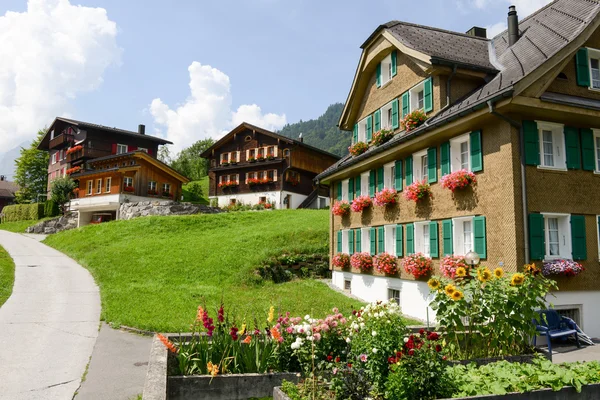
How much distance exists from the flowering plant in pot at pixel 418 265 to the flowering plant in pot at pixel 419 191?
176cm

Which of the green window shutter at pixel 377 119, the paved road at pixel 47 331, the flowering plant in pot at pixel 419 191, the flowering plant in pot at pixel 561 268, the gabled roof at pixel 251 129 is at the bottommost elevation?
the paved road at pixel 47 331

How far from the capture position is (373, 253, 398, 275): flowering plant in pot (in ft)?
52.6

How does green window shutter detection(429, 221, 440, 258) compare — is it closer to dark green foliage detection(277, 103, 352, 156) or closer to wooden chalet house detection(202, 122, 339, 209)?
wooden chalet house detection(202, 122, 339, 209)

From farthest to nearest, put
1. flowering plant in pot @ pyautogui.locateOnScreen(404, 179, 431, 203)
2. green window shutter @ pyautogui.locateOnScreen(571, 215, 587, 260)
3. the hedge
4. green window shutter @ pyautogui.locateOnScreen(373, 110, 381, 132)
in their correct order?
the hedge → green window shutter @ pyautogui.locateOnScreen(373, 110, 381, 132) → flowering plant in pot @ pyautogui.locateOnScreen(404, 179, 431, 203) → green window shutter @ pyautogui.locateOnScreen(571, 215, 587, 260)

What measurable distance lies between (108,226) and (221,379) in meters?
27.5

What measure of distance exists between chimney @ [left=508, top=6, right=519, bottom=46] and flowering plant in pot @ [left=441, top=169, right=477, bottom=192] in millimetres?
5781

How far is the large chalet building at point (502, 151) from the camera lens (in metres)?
11.2

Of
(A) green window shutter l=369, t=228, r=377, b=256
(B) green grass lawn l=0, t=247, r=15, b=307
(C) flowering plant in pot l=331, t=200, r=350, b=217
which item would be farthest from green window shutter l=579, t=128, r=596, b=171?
(B) green grass lawn l=0, t=247, r=15, b=307

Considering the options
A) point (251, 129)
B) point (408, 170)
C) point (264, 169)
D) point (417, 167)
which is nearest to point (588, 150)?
point (417, 167)

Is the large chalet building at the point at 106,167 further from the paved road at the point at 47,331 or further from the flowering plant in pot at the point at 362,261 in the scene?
the flowering plant in pot at the point at 362,261

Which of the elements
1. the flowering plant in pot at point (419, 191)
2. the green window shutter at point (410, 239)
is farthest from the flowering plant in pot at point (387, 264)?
the flowering plant in pot at point (419, 191)

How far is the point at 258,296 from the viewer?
16.7 meters

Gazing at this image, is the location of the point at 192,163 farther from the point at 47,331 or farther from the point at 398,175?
the point at 47,331

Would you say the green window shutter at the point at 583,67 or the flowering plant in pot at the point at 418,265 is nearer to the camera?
the green window shutter at the point at 583,67
